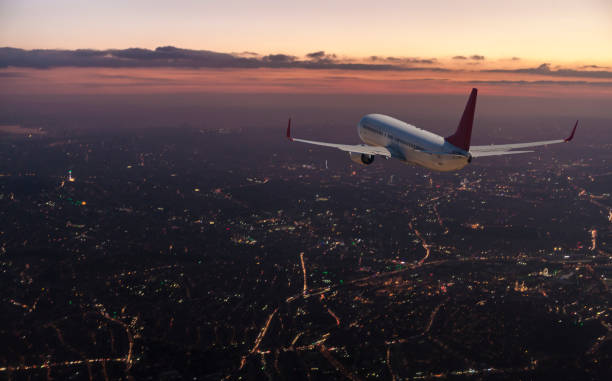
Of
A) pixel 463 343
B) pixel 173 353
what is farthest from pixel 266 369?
pixel 463 343

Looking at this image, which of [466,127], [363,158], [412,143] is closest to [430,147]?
[412,143]

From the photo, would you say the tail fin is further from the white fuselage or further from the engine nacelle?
the engine nacelle

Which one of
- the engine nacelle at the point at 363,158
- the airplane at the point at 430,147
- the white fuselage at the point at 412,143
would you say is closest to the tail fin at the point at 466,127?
the airplane at the point at 430,147

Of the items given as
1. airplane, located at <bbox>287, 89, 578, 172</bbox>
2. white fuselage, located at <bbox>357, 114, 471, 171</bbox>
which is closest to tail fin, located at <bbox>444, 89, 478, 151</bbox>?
airplane, located at <bbox>287, 89, 578, 172</bbox>

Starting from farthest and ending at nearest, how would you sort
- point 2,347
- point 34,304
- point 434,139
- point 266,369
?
point 34,304 → point 2,347 → point 266,369 → point 434,139

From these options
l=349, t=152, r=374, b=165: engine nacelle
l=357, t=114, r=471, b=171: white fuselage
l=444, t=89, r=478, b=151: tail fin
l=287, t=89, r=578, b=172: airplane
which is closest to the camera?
l=287, t=89, r=578, b=172: airplane

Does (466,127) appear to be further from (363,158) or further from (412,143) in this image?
(363,158)

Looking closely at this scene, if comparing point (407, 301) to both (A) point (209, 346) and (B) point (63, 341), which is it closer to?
(A) point (209, 346)

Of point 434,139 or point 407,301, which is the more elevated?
point 434,139

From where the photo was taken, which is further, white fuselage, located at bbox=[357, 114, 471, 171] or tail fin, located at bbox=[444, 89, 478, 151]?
tail fin, located at bbox=[444, 89, 478, 151]
